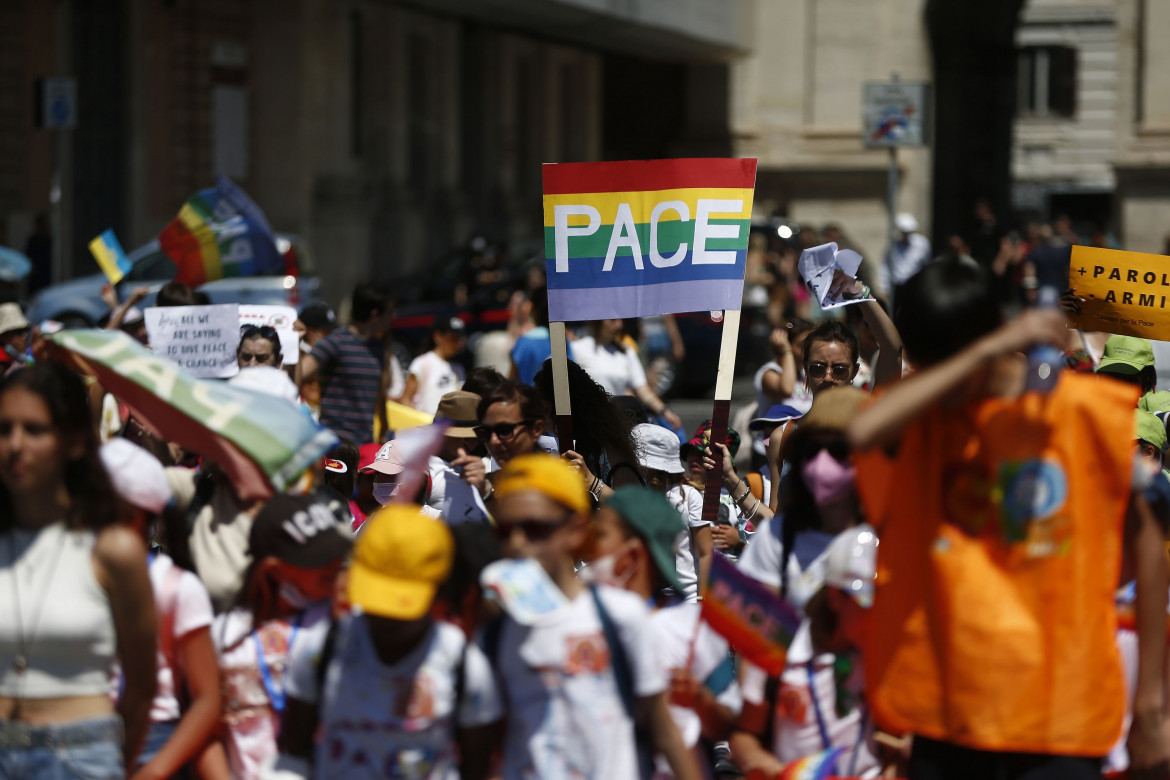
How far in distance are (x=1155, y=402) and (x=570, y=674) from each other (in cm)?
401

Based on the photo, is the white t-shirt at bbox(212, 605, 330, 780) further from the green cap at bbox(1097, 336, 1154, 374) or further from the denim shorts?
the green cap at bbox(1097, 336, 1154, 374)

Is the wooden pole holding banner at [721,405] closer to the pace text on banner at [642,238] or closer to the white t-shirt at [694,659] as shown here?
the pace text on banner at [642,238]

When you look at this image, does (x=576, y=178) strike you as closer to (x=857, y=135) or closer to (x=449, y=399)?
(x=449, y=399)

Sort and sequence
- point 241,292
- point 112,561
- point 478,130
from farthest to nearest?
point 478,130 → point 241,292 → point 112,561

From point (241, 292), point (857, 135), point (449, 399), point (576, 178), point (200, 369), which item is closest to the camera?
point (576, 178)

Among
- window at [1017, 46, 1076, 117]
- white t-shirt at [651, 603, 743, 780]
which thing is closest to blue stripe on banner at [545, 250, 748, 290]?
white t-shirt at [651, 603, 743, 780]

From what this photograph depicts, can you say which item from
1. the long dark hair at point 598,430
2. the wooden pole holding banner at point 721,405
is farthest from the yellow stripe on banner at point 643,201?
the long dark hair at point 598,430

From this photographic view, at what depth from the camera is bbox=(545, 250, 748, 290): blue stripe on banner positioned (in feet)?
19.9

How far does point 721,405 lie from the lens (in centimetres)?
582

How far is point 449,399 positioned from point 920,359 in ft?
11.7

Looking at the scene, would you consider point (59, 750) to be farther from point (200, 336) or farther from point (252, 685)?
point (200, 336)

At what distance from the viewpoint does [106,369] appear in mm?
4484

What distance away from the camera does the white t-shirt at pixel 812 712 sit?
385cm

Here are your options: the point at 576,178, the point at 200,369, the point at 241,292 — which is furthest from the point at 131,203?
the point at 576,178
